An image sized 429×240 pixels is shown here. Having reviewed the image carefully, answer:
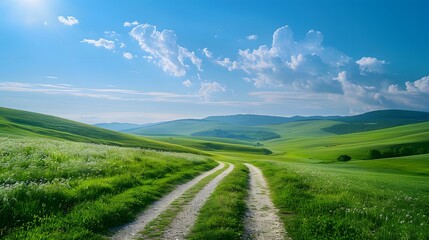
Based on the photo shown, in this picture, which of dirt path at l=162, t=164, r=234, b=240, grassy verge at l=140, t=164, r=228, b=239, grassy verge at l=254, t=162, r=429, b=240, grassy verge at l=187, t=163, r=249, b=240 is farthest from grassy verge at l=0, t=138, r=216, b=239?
grassy verge at l=254, t=162, r=429, b=240

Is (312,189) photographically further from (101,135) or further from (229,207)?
(101,135)

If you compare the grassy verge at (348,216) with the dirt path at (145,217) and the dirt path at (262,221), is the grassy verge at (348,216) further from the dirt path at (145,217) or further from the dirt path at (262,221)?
the dirt path at (145,217)

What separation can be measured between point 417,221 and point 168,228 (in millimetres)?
9986

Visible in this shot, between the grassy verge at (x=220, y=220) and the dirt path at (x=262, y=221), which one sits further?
the dirt path at (x=262, y=221)

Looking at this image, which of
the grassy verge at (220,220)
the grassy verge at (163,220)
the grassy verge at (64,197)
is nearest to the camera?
the grassy verge at (64,197)

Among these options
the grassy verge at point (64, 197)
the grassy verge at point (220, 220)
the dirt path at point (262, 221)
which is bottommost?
the dirt path at point (262, 221)

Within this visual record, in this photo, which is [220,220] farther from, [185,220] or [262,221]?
[262,221]

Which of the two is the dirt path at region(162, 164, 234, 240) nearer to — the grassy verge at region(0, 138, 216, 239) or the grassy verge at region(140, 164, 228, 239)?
the grassy verge at region(140, 164, 228, 239)

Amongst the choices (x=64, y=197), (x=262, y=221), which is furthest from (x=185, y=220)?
(x=64, y=197)

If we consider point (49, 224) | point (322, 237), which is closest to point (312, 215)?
point (322, 237)

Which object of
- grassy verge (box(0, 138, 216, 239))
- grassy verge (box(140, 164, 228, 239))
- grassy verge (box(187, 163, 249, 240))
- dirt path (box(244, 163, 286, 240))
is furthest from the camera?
dirt path (box(244, 163, 286, 240))

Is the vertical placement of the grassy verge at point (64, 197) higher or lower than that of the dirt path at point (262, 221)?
higher

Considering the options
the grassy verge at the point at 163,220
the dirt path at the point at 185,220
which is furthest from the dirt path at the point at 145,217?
the dirt path at the point at 185,220

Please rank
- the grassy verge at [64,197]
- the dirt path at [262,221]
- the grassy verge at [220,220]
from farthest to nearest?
the dirt path at [262,221]
the grassy verge at [220,220]
the grassy verge at [64,197]
